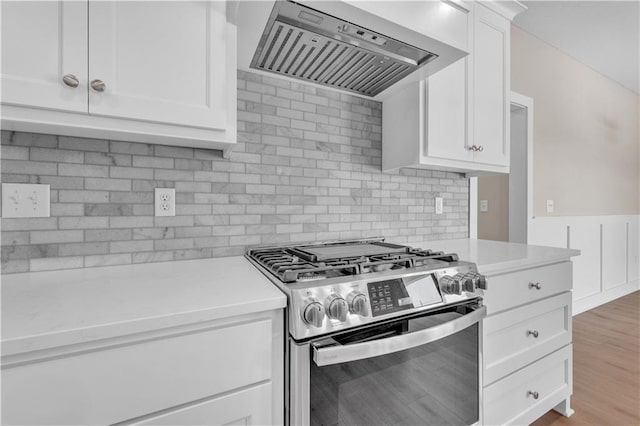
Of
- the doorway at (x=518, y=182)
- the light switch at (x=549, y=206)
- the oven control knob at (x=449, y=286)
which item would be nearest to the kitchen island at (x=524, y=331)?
the oven control knob at (x=449, y=286)

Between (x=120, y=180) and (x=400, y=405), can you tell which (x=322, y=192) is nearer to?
(x=120, y=180)

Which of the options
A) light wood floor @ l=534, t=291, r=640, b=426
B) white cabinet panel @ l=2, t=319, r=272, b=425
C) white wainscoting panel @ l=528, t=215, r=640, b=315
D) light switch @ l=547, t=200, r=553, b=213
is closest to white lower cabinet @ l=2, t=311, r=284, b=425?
white cabinet panel @ l=2, t=319, r=272, b=425

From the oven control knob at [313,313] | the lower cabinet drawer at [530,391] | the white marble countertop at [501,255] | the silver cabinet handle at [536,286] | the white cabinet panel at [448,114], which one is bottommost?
the lower cabinet drawer at [530,391]

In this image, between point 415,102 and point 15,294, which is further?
point 415,102

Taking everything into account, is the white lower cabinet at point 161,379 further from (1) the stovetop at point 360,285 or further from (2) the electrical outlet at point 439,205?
(2) the electrical outlet at point 439,205

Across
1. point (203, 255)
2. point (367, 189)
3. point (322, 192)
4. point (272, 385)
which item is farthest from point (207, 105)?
point (367, 189)

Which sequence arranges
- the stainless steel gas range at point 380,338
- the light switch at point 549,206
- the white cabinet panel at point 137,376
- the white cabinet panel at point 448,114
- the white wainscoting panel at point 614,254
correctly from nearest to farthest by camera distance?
the white cabinet panel at point 137,376
the stainless steel gas range at point 380,338
the white cabinet panel at point 448,114
the light switch at point 549,206
the white wainscoting panel at point 614,254

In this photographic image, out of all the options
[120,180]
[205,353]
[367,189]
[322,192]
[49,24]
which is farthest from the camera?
[367,189]

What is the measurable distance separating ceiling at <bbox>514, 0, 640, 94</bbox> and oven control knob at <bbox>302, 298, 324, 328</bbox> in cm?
305

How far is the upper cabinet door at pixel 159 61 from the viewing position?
0.92m

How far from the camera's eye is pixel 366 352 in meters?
0.87

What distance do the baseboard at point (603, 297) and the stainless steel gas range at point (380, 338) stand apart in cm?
300

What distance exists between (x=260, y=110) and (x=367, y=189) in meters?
0.75

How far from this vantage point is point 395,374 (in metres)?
0.98
